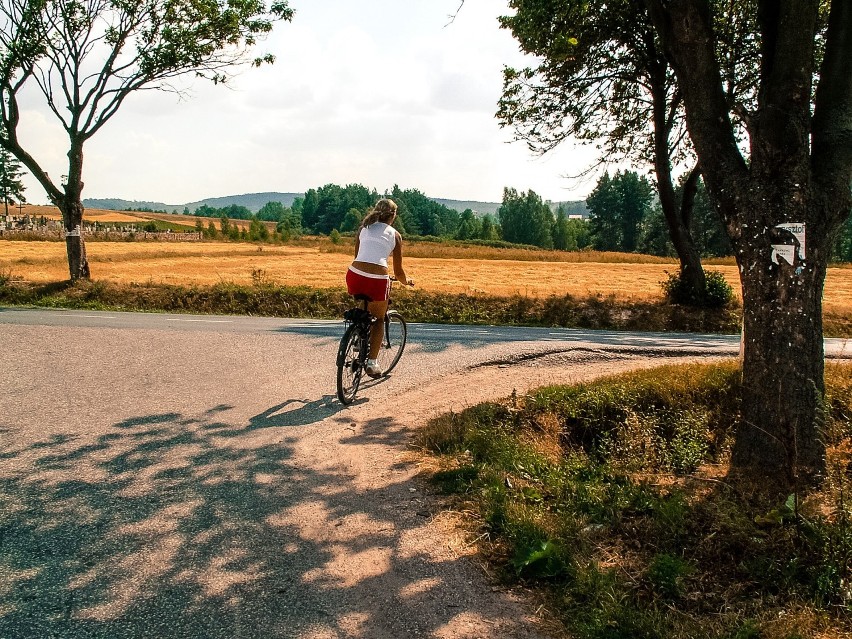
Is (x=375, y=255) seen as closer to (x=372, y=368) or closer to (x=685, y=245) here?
(x=372, y=368)

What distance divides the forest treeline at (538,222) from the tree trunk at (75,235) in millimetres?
24734

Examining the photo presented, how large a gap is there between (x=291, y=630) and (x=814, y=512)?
349 cm

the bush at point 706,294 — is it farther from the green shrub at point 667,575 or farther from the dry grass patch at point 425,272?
the green shrub at point 667,575

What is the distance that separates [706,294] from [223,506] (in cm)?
1746

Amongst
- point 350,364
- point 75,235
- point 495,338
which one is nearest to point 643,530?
point 350,364

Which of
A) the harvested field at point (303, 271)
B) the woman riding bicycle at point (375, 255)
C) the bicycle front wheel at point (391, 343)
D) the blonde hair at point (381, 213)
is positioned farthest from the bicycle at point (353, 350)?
the harvested field at point (303, 271)

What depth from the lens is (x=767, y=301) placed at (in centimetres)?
499

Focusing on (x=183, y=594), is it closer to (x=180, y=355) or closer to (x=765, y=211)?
(x=765, y=211)

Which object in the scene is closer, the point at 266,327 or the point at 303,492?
the point at 303,492

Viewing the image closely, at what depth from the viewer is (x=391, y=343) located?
8398mm

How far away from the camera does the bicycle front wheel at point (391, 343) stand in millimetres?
8219

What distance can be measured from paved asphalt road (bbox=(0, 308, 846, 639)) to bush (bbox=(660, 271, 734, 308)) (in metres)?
11.5

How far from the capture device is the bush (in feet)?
61.3

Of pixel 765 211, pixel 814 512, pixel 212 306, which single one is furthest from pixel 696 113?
pixel 212 306
